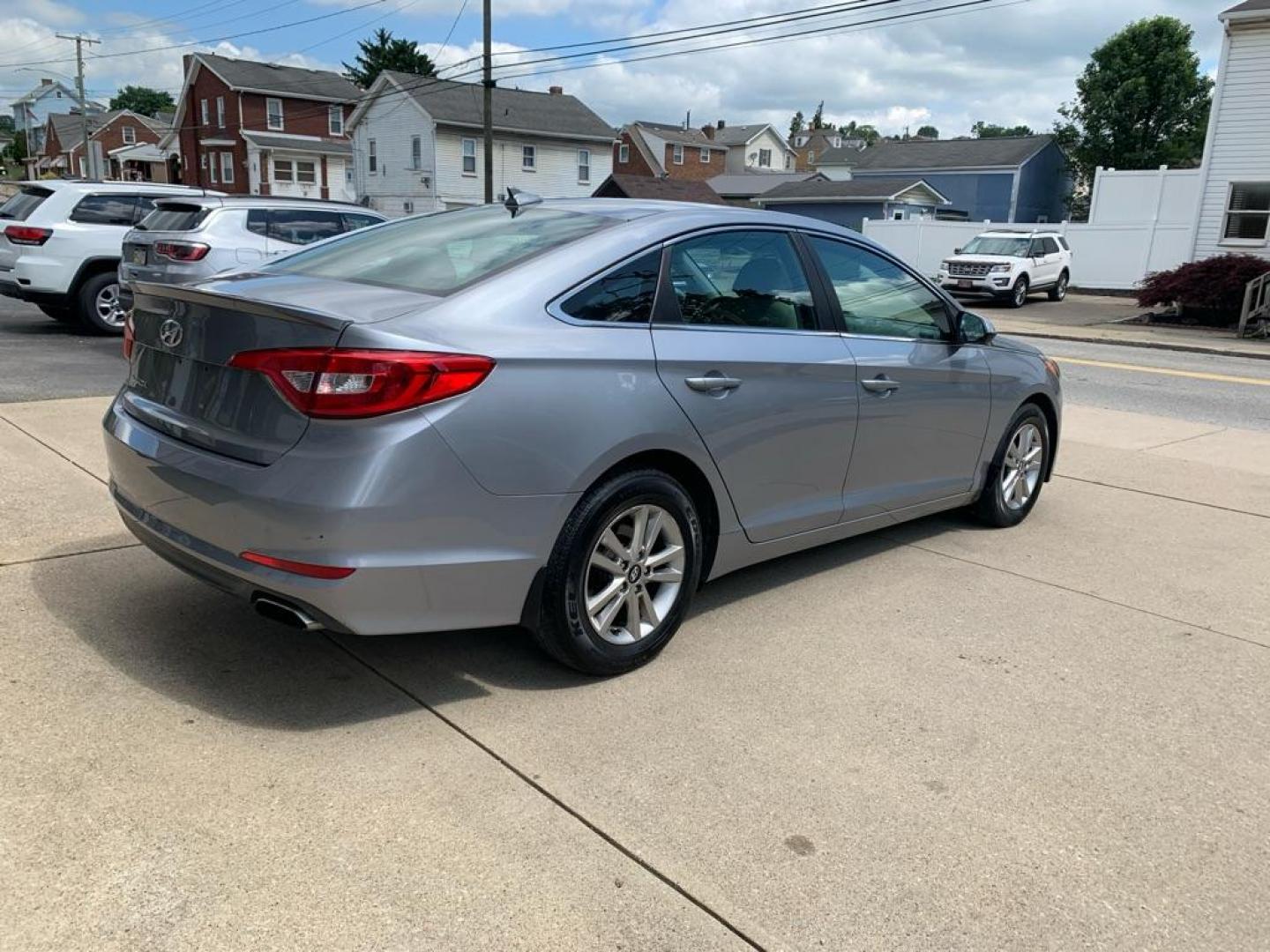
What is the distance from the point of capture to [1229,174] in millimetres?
23375

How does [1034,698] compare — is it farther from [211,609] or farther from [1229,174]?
[1229,174]

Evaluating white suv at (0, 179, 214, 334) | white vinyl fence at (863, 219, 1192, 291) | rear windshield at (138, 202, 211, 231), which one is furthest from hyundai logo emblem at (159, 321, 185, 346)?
white vinyl fence at (863, 219, 1192, 291)

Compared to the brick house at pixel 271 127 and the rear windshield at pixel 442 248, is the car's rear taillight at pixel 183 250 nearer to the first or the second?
the rear windshield at pixel 442 248

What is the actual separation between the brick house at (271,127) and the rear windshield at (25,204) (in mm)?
40396

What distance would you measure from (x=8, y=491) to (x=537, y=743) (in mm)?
3787

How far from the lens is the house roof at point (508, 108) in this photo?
150 feet

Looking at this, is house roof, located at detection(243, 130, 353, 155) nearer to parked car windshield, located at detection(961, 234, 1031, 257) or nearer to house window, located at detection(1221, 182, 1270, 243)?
parked car windshield, located at detection(961, 234, 1031, 257)

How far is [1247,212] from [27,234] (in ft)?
79.6

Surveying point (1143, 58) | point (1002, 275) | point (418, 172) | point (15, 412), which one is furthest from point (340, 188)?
point (15, 412)

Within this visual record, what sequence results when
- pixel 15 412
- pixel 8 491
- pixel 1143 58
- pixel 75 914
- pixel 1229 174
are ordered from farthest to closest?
pixel 1143 58, pixel 1229 174, pixel 15 412, pixel 8 491, pixel 75 914

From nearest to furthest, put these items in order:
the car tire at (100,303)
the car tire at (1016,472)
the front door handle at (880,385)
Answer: the front door handle at (880,385), the car tire at (1016,472), the car tire at (100,303)

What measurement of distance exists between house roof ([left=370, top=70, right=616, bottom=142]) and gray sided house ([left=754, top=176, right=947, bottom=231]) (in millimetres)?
9654

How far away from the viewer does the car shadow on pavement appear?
3334 millimetres

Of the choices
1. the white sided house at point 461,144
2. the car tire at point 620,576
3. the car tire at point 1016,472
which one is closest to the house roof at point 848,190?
the white sided house at point 461,144
